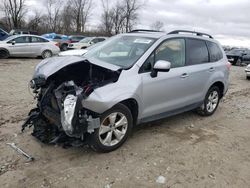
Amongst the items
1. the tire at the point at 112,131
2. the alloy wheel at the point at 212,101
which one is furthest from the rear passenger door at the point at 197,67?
the tire at the point at 112,131

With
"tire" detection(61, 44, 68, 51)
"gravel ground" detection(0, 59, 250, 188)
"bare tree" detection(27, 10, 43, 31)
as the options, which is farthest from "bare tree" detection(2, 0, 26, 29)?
"gravel ground" detection(0, 59, 250, 188)

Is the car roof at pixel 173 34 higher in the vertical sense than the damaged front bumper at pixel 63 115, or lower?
higher

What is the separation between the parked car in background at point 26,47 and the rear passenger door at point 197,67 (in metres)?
11.9

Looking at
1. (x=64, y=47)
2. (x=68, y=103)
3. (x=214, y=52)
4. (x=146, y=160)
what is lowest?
(x=64, y=47)

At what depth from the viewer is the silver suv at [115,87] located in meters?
3.69

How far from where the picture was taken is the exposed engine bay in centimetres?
353

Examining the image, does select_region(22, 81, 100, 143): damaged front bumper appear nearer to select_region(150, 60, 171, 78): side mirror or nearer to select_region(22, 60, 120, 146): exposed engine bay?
select_region(22, 60, 120, 146): exposed engine bay

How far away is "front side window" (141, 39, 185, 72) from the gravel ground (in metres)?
1.24

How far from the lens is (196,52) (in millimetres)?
5559

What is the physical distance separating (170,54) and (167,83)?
563 mm

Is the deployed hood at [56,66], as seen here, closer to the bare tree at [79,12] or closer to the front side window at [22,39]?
the front side window at [22,39]

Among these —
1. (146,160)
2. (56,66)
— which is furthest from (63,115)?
(146,160)

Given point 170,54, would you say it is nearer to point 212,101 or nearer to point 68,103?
point 212,101

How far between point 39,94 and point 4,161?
3.66 feet
